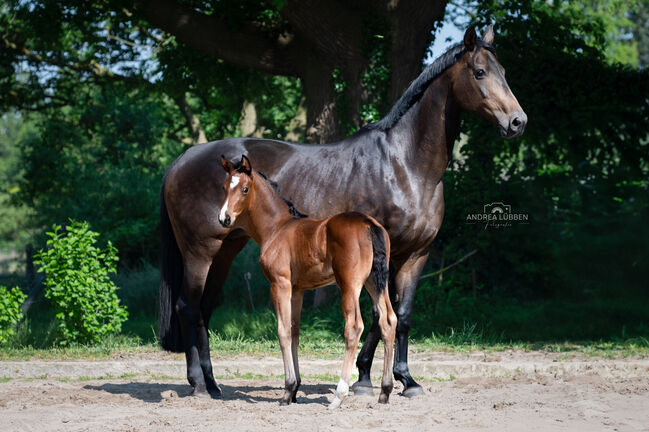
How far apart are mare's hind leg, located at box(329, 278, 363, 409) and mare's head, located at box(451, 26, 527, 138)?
1944mm

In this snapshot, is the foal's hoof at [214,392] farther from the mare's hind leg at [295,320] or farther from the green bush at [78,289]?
the green bush at [78,289]

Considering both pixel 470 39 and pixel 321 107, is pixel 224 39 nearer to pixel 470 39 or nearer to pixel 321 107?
pixel 321 107

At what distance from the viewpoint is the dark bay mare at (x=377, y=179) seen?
6.14m

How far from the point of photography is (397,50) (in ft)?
36.4

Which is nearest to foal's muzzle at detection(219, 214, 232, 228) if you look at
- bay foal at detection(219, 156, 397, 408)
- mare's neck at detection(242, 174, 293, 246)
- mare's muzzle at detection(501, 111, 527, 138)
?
bay foal at detection(219, 156, 397, 408)

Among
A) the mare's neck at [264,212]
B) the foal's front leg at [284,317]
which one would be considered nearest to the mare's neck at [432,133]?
the mare's neck at [264,212]

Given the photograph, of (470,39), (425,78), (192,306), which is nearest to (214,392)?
(192,306)

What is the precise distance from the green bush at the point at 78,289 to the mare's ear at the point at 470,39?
546cm

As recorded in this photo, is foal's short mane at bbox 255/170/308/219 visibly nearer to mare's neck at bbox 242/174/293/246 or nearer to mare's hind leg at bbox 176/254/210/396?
mare's neck at bbox 242/174/293/246

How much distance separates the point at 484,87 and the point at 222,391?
3.73 m

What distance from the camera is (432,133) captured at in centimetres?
634

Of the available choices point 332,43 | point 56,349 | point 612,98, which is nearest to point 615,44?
point 612,98

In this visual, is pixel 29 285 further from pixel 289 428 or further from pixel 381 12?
pixel 289 428

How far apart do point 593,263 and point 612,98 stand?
293cm
